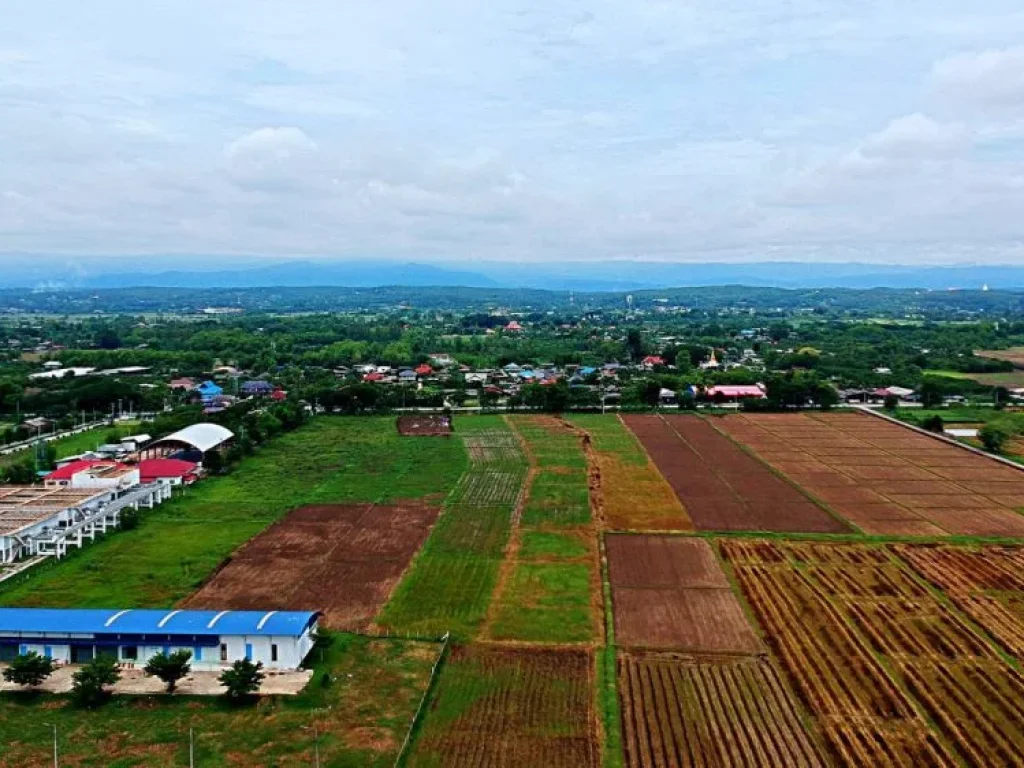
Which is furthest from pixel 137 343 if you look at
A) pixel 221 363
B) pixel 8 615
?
pixel 8 615

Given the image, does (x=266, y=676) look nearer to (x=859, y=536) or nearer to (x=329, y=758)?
(x=329, y=758)

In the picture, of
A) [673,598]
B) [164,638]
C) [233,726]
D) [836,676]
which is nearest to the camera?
[233,726]

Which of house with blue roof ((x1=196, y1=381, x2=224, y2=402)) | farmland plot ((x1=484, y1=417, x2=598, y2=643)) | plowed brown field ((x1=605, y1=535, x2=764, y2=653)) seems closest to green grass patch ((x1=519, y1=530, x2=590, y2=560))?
farmland plot ((x1=484, y1=417, x2=598, y2=643))

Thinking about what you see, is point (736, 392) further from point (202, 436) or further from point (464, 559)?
point (464, 559)

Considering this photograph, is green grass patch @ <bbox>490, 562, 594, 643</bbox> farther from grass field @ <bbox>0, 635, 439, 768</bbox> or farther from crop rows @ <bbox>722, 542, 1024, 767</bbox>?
crop rows @ <bbox>722, 542, 1024, 767</bbox>

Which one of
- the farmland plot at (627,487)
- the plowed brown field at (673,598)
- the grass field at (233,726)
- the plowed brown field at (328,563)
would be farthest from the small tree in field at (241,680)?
the farmland plot at (627,487)

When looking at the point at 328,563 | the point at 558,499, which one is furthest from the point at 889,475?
the point at 328,563
